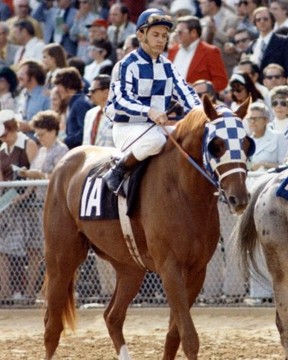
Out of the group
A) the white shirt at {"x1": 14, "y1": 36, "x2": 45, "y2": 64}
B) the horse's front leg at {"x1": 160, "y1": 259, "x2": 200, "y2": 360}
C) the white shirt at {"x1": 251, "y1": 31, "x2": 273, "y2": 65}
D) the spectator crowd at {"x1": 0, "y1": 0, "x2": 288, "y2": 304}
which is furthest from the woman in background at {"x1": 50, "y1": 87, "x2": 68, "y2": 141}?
the horse's front leg at {"x1": 160, "y1": 259, "x2": 200, "y2": 360}

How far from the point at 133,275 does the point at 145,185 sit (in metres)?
1.18

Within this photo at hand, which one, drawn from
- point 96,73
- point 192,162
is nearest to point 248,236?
point 192,162

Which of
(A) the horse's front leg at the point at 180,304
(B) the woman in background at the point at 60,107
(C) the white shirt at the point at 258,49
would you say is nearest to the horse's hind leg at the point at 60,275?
(A) the horse's front leg at the point at 180,304

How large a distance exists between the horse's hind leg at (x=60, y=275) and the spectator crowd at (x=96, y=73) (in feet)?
4.51

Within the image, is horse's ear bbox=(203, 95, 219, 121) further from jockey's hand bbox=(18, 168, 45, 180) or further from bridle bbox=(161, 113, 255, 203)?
jockey's hand bbox=(18, 168, 45, 180)

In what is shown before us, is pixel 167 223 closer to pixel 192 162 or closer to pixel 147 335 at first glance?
pixel 192 162

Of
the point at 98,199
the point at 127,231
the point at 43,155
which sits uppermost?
the point at 98,199

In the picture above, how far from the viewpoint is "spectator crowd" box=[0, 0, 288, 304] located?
12297 mm

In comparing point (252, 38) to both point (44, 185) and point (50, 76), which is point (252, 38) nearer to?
point (50, 76)

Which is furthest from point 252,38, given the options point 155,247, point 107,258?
point 155,247

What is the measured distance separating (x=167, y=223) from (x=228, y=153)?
0.79 meters

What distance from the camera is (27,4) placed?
1791cm

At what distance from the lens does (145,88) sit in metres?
8.81

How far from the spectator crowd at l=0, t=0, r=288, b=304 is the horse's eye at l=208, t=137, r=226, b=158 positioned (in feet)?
4.63
